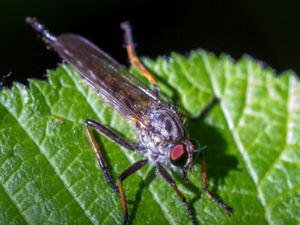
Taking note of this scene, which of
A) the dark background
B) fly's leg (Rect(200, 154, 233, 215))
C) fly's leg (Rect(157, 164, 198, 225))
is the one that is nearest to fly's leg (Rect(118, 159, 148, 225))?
fly's leg (Rect(157, 164, 198, 225))

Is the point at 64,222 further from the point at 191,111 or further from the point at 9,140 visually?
the point at 191,111

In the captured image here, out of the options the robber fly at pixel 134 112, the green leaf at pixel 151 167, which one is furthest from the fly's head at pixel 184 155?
the green leaf at pixel 151 167

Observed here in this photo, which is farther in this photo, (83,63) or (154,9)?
(154,9)

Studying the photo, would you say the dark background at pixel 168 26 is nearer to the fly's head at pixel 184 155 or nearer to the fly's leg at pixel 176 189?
the fly's head at pixel 184 155

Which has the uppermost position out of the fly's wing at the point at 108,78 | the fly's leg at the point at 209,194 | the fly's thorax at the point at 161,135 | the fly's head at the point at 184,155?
the fly's wing at the point at 108,78

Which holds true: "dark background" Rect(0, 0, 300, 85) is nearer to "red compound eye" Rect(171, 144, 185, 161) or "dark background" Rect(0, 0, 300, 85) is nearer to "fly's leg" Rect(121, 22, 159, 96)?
"fly's leg" Rect(121, 22, 159, 96)

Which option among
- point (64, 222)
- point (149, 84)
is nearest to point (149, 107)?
point (149, 84)
